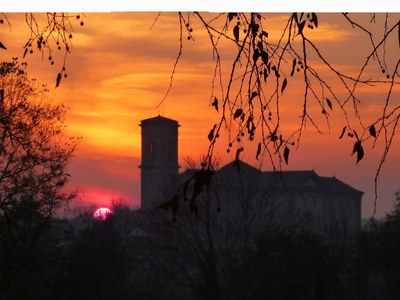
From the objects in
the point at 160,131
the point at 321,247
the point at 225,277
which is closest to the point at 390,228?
the point at 321,247

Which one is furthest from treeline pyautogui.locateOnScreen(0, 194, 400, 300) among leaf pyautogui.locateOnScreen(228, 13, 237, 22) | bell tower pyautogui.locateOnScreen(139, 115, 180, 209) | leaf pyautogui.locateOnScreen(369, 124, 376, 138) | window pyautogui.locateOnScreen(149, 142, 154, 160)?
window pyautogui.locateOnScreen(149, 142, 154, 160)

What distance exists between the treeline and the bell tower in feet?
241

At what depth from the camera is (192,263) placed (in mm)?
34906

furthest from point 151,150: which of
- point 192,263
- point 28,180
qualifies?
point 28,180

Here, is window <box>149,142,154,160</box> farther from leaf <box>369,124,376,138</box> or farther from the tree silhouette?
leaf <box>369,124,376,138</box>

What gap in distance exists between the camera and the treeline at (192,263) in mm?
20484

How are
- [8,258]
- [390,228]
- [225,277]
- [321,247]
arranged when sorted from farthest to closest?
[225,277]
[321,247]
[390,228]
[8,258]

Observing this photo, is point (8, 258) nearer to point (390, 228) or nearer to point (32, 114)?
point (32, 114)

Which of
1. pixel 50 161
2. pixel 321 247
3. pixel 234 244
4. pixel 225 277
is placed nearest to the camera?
pixel 50 161

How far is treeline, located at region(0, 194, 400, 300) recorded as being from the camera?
67.2ft

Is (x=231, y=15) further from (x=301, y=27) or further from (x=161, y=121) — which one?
(x=161, y=121)

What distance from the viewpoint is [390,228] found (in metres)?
29.5
